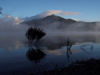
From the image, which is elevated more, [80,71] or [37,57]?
[80,71]

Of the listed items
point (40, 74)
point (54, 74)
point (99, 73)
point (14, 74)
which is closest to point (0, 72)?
point (14, 74)

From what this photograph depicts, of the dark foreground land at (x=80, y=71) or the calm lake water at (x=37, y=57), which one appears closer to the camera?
the dark foreground land at (x=80, y=71)

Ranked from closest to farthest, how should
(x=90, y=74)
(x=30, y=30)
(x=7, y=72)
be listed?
(x=90, y=74) → (x=7, y=72) → (x=30, y=30)

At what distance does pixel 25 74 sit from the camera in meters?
12.7

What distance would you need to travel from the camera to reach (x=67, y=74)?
428 inches

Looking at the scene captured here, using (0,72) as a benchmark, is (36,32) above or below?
above

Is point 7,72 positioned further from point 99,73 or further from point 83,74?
point 99,73

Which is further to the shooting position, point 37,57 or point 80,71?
point 37,57

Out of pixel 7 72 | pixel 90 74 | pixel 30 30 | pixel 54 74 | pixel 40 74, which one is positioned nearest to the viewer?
pixel 90 74

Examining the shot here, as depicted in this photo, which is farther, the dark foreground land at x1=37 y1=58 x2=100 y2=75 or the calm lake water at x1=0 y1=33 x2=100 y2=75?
the calm lake water at x1=0 y1=33 x2=100 y2=75

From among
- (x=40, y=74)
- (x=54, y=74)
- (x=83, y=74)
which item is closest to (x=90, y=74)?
(x=83, y=74)

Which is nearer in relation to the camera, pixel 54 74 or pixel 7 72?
pixel 54 74

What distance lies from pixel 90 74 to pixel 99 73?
2.44 feet

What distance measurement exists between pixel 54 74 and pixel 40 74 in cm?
151
